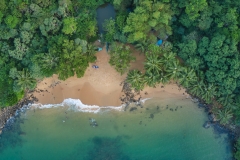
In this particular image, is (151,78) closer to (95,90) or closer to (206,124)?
(95,90)

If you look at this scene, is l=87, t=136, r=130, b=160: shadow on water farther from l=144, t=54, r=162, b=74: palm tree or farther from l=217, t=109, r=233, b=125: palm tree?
l=217, t=109, r=233, b=125: palm tree

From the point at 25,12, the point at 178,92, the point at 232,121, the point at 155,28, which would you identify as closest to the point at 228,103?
the point at 232,121

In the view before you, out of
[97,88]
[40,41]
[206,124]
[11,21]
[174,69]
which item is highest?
[11,21]

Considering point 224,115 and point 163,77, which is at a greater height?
point 163,77

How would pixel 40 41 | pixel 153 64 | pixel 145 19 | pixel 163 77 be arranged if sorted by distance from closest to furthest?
pixel 145 19, pixel 153 64, pixel 163 77, pixel 40 41

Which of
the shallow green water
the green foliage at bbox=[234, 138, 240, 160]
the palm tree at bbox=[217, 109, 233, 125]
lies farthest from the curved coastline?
the green foliage at bbox=[234, 138, 240, 160]

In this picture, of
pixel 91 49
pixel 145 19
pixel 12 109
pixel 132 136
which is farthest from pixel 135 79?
pixel 12 109
